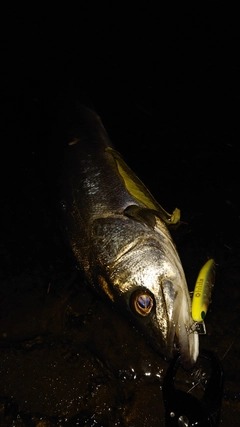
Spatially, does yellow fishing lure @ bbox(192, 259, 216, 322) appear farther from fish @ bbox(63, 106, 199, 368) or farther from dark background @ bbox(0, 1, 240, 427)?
→ dark background @ bbox(0, 1, 240, 427)

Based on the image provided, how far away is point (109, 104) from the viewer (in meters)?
4.70

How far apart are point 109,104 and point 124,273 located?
3112mm

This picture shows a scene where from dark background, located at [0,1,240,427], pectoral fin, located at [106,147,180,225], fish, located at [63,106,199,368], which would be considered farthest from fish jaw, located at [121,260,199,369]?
pectoral fin, located at [106,147,180,225]

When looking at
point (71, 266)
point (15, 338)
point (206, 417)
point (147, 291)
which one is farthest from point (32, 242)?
point (206, 417)

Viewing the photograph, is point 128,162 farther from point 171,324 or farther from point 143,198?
point 171,324

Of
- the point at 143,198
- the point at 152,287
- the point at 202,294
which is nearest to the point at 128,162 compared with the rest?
the point at 143,198

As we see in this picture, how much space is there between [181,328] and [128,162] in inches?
93.2

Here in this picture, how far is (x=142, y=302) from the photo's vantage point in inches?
93.3

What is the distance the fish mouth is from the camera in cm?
217

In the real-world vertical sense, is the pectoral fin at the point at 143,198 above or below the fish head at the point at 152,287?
above

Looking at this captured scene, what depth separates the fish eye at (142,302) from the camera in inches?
92.5

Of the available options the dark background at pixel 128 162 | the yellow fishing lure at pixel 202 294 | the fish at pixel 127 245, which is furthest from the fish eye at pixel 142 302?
the dark background at pixel 128 162

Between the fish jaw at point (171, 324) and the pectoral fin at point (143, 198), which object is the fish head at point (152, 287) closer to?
the fish jaw at point (171, 324)

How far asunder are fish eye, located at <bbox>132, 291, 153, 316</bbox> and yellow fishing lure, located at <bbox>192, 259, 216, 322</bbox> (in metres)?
0.34
